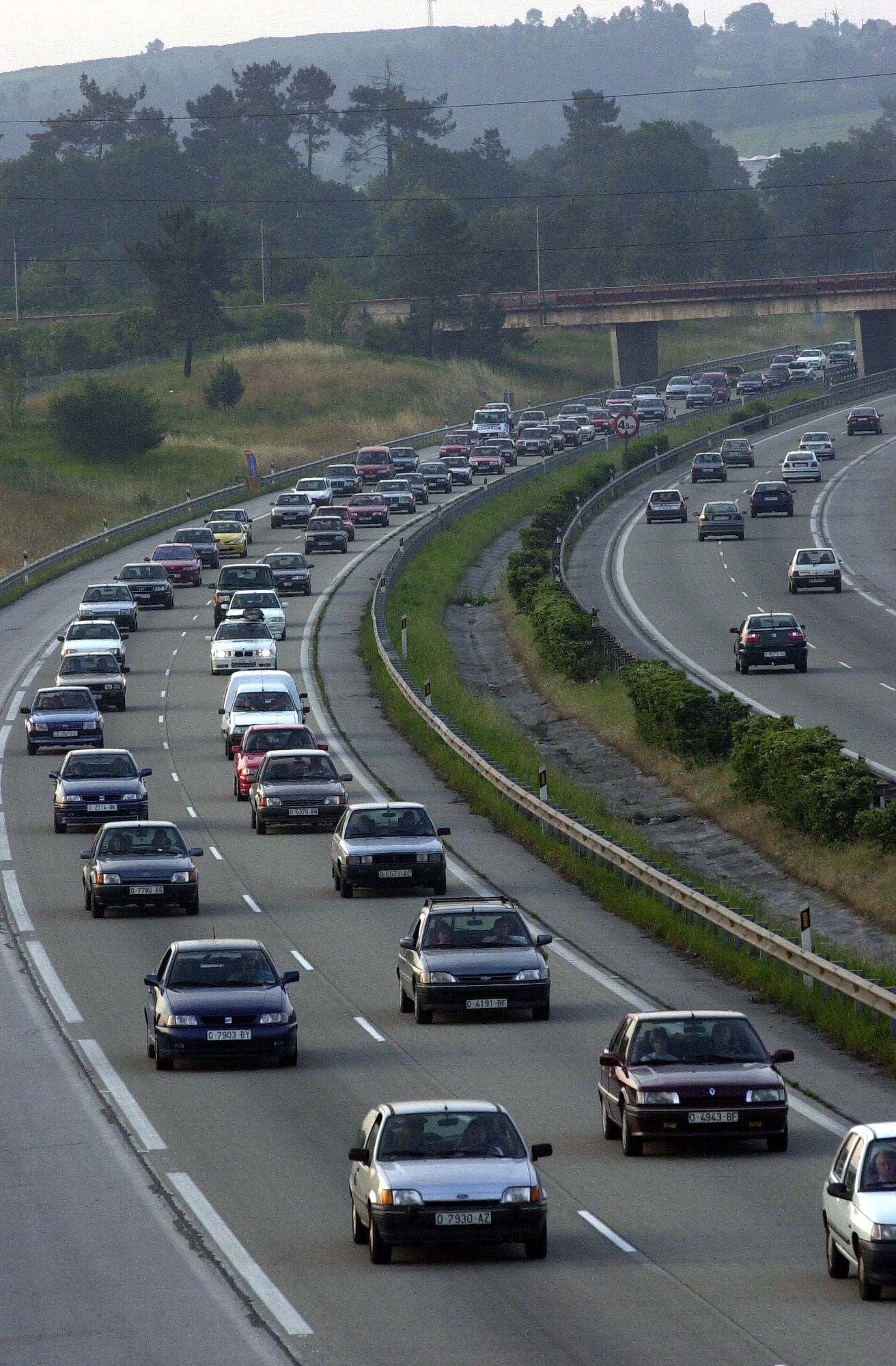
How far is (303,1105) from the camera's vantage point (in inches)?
832

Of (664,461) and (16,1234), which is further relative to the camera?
(664,461)

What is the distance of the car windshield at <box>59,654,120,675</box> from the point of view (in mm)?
56125

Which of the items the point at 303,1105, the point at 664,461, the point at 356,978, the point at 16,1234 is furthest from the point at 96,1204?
the point at 664,461

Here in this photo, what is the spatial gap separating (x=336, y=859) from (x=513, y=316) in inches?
5826

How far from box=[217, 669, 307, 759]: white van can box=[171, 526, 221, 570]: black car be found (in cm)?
3618

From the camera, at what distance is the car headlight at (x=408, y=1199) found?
15188 mm

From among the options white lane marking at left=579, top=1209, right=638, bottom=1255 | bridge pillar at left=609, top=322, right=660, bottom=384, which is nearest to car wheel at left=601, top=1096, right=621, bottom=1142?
white lane marking at left=579, top=1209, right=638, bottom=1255

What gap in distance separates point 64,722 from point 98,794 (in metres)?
9.98

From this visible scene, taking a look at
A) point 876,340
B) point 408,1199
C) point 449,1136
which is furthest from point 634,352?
point 408,1199

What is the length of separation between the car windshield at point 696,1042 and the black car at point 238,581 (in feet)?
168

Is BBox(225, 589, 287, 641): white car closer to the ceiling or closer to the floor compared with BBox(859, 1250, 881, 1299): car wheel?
closer to the floor

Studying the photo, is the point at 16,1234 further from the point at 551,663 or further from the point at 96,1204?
the point at 551,663

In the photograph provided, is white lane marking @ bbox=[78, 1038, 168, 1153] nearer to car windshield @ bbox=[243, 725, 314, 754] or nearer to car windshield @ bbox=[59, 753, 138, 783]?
car windshield @ bbox=[59, 753, 138, 783]

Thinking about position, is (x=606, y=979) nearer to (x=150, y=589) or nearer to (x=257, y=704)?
(x=257, y=704)
